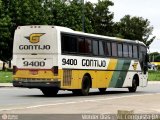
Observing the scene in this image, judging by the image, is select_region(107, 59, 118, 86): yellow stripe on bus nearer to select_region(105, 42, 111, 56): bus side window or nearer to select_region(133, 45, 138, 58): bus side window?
select_region(105, 42, 111, 56): bus side window

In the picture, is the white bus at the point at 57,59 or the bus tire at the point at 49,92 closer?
A: the white bus at the point at 57,59

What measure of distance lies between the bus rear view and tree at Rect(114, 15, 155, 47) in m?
63.0

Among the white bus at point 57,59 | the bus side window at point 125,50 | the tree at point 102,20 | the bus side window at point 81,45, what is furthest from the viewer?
the tree at point 102,20

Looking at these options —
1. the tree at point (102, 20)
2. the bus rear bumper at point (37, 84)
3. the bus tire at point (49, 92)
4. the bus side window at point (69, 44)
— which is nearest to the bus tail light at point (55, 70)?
the bus rear bumper at point (37, 84)

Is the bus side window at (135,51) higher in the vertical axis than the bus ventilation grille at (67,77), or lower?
higher

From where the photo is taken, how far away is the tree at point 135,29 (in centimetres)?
9125

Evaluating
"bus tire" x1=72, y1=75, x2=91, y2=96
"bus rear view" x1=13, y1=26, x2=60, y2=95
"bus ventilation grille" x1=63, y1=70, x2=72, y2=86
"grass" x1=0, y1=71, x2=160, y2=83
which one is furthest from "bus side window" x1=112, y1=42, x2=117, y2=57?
"grass" x1=0, y1=71, x2=160, y2=83

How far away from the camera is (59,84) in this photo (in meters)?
25.2

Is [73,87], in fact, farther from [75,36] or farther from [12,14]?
[12,14]

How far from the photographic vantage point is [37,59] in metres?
25.7

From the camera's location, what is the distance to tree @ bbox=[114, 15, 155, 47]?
9125cm

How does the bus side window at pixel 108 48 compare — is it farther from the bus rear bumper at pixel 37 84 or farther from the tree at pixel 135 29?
the tree at pixel 135 29

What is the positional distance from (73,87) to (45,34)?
9.18 ft

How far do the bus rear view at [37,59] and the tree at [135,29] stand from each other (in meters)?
63.0
